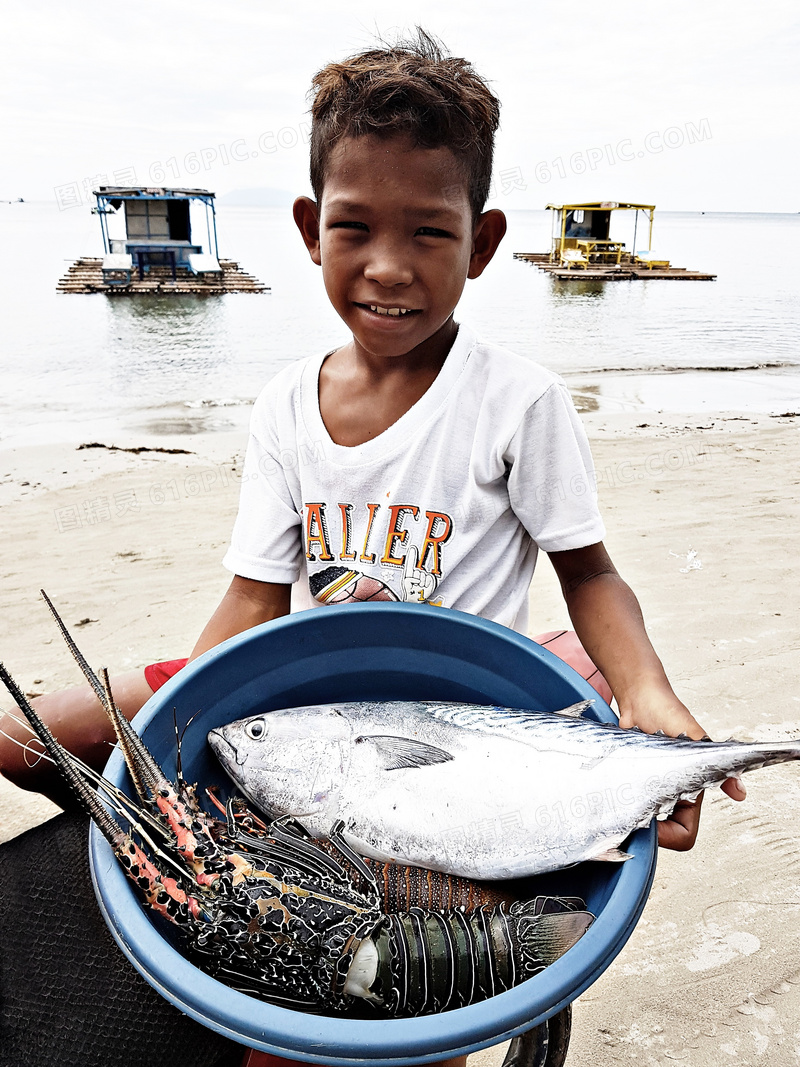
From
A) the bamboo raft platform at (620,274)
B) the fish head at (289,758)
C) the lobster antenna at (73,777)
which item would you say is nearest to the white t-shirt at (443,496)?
the fish head at (289,758)

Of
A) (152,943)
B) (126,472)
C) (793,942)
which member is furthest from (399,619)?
(126,472)

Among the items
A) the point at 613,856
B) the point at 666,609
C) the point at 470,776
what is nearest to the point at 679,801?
the point at 613,856

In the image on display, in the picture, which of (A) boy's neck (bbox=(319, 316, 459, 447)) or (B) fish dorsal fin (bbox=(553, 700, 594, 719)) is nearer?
(B) fish dorsal fin (bbox=(553, 700, 594, 719))

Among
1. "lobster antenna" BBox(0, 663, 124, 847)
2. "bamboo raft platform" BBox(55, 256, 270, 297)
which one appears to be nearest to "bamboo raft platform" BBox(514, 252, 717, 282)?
"bamboo raft platform" BBox(55, 256, 270, 297)

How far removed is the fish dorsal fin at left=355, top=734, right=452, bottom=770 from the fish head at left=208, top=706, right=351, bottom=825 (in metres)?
0.08

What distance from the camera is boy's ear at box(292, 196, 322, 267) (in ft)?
5.74

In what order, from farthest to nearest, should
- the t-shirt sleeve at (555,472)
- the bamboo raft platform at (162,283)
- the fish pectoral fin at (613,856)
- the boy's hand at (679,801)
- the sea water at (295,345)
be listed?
the bamboo raft platform at (162,283) < the sea water at (295,345) < the t-shirt sleeve at (555,472) < the boy's hand at (679,801) < the fish pectoral fin at (613,856)

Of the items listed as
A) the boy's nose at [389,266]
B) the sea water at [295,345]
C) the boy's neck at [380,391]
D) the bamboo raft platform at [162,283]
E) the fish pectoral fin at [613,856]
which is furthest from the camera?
the bamboo raft platform at [162,283]

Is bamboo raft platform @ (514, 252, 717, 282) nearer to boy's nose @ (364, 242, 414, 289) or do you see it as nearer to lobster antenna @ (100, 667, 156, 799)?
boy's nose @ (364, 242, 414, 289)

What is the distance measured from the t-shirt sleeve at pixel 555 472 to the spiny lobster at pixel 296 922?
81cm

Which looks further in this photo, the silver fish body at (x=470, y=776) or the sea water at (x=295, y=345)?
the sea water at (x=295, y=345)

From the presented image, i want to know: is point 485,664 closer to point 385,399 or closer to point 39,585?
point 385,399

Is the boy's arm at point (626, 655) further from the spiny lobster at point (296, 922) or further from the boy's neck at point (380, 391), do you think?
the boy's neck at point (380, 391)

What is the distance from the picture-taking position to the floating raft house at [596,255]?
33.6m
